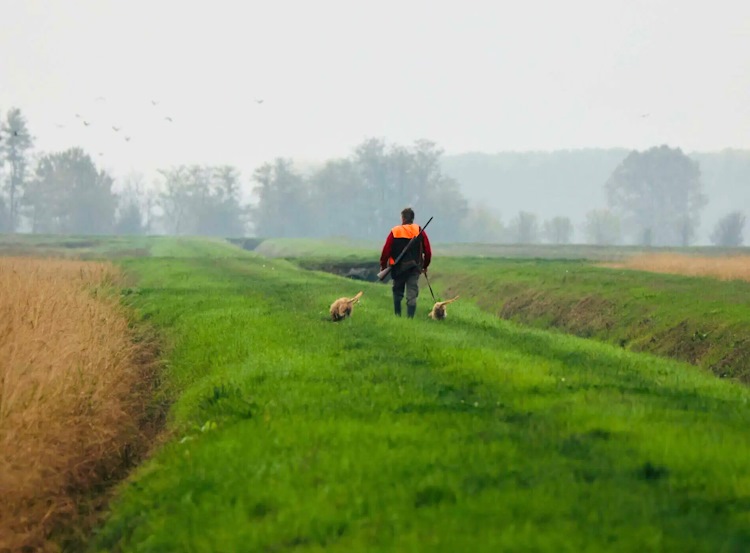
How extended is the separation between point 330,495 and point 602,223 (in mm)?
153355

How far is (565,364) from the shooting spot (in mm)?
14242

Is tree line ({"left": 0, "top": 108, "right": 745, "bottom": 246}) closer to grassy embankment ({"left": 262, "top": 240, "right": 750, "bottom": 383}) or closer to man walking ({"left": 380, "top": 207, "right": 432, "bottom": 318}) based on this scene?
grassy embankment ({"left": 262, "top": 240, "right": 750, "bottom": 383})

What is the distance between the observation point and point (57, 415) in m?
11.1

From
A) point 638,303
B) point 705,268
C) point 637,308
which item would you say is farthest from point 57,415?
point 705,268

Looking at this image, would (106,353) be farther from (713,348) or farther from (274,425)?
(713,348)

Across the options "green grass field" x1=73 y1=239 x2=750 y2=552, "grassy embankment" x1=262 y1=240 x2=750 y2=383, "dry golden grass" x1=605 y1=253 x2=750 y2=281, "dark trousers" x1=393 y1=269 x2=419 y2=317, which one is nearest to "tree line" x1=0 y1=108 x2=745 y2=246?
"dry golden grass" x1=605 y1=253 x2=750 y2=281

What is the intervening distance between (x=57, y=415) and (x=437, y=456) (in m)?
5.23

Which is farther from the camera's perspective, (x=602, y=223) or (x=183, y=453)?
(x=602, y=223)

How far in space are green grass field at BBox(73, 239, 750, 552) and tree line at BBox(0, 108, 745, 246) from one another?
119m

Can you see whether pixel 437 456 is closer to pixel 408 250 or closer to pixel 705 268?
pixel 408 250

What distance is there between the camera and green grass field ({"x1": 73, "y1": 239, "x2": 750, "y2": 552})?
259 inches

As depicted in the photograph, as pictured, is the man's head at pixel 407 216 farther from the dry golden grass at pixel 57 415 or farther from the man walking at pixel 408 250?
the dry golden grass at pixel 57 415

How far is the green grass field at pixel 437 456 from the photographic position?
21.6 feet

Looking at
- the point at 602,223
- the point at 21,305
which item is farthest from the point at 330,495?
the point at 602,223
